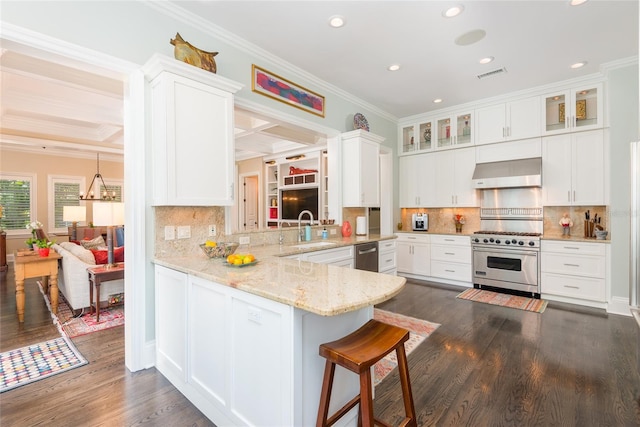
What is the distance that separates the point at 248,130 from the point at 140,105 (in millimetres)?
3152

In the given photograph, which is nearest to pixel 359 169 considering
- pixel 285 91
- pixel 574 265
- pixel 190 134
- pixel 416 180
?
pixel 285 91

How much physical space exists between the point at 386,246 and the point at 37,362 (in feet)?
12.8

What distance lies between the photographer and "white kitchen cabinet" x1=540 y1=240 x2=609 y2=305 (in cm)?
375

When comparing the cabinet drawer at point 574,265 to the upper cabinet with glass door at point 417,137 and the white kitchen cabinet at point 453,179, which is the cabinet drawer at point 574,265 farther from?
the upper cabinet with glass door at point 417,137

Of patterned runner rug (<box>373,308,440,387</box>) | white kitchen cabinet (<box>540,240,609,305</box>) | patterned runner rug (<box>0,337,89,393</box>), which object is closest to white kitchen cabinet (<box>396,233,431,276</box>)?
white kitchen cabinet (<box>540,240,609,305</box>)

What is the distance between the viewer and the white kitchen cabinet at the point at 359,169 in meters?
4.27

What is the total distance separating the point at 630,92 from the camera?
3.51 metres

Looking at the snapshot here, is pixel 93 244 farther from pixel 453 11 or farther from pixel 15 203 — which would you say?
pixel 453 11

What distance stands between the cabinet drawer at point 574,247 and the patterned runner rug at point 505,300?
0.75 m

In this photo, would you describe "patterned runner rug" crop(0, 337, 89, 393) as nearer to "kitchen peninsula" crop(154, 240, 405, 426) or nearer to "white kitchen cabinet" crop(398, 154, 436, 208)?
"kitchen peninsula" crop(154, 240, 405, 426)

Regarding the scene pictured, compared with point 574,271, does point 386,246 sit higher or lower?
higher

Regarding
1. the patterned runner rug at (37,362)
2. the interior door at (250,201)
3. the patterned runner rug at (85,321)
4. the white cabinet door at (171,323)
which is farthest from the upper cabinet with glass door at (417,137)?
the patterned runner rug at (37,362)

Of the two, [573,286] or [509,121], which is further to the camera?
[509,121]

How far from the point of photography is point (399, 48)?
10.6ft
